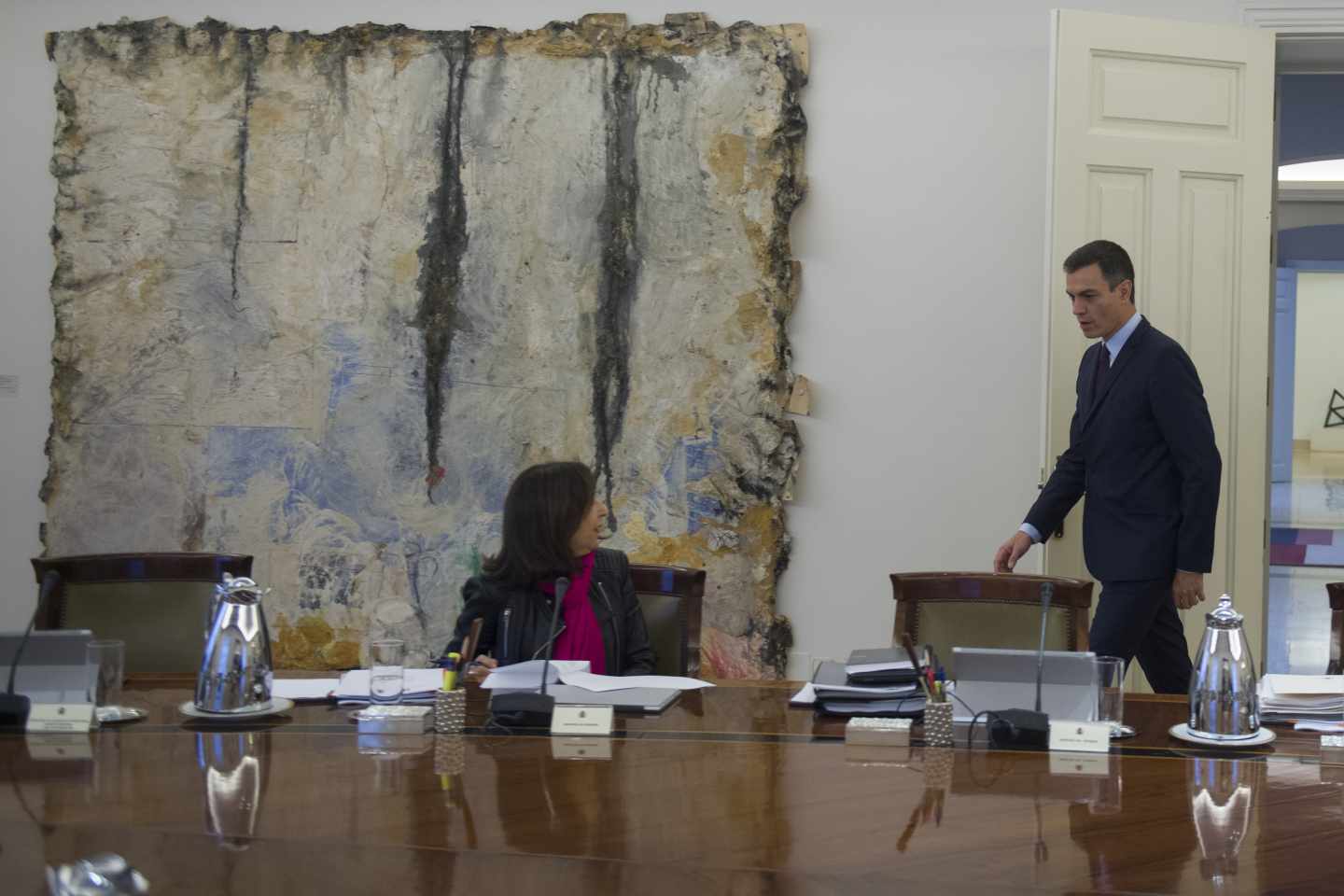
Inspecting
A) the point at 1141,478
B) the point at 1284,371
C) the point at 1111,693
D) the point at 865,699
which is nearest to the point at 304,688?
the point at 865,699

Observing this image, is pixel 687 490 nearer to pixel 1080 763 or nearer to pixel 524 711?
pixel 524 711

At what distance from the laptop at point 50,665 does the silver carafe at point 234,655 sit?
0.19 m

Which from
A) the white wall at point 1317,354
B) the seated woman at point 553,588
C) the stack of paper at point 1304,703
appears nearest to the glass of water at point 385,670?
the seated woman at point 553,588

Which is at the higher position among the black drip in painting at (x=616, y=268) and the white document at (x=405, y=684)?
the black drip in painting at (x=616, y=268)

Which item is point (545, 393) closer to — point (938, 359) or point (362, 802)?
point (938, 359)

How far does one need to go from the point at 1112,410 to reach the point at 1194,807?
212 centimetres

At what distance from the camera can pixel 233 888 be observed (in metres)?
1.43

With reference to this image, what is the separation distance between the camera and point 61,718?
2135 mm

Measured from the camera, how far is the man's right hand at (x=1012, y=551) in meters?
3.81

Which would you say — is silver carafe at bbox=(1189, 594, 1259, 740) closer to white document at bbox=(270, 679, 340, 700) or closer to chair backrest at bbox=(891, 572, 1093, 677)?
chair backrest at bbox=(891, 572, 1093, 677)

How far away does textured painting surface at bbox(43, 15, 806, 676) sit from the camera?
4.62 meters

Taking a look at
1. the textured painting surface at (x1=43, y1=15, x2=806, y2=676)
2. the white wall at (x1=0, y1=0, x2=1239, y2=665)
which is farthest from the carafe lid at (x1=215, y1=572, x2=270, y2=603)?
the white wall at (x1=0, y1=0, x2=1239, y2=665)

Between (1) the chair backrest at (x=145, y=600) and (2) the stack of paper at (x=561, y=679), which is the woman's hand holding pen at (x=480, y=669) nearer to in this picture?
(2) the stack of paper at (x=561, y=679)

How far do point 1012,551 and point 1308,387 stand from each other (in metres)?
7.68
